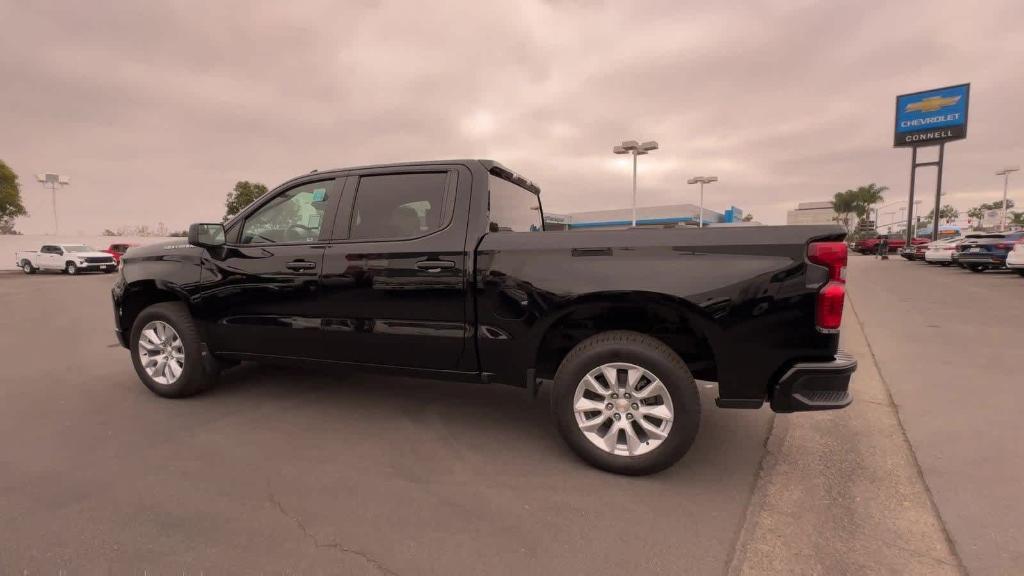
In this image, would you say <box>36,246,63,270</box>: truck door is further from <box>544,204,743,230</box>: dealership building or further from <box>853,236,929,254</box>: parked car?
<box>853,236,929,254</box>: parked car

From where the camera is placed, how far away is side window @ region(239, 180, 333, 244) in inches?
144

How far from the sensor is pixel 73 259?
22703 mm

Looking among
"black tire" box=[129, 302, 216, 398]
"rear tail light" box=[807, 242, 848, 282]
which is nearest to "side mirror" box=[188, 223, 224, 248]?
"black tire" box=[129, 302, 216, 398]

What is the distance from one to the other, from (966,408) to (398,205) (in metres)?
4.59

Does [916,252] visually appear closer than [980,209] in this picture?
Yes

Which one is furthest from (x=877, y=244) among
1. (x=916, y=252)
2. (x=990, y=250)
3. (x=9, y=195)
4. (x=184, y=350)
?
(x=9, y=195)

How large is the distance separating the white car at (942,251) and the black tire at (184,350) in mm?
24196

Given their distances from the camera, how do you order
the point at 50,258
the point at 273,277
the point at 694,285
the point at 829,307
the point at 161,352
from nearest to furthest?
the point at 829,307, the point at 694,285, the point at 273,277, the point at 161,352, the point at 50,258

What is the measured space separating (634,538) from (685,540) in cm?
23

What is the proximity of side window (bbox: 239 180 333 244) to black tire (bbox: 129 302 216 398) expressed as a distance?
0.87 meters

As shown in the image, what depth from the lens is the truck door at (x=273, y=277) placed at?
3.54 m

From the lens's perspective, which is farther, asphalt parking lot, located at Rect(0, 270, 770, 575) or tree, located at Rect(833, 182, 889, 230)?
tree, located at Rect(833, 182, 889, 230)

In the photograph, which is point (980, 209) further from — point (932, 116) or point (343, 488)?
point (343, 488)

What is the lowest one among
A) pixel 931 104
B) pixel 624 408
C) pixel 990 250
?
pixel 624 408
